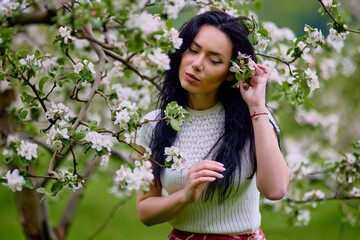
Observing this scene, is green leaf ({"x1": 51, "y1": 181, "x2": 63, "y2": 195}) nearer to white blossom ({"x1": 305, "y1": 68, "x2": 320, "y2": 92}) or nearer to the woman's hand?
the woman's hand

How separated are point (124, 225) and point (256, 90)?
4.94 m

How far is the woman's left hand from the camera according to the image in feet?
6.07

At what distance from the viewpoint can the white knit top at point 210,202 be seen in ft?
6.36

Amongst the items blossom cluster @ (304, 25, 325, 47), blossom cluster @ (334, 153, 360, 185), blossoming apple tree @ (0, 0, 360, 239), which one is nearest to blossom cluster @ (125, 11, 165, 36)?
blossoming apple tree @ (0, 0, 360, 239)

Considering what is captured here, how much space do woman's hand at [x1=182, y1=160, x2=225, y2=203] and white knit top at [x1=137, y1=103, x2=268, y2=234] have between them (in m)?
0.17

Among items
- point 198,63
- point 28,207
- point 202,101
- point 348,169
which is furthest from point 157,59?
point 28,207

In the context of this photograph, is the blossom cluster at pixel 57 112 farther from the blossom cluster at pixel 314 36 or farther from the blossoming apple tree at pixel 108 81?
the blossom cluster at pixel 314 36

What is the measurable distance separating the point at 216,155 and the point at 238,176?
0.13 m

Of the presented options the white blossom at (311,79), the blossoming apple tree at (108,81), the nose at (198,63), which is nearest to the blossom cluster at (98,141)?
the blossoming apple tree at (108,81)

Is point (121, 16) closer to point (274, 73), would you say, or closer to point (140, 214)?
point (140, 214)

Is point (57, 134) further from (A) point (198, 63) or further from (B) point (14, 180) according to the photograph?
(A) point (198, 63)

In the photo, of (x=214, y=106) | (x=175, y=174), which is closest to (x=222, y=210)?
(x=175, y=174)

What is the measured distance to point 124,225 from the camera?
20.9 feet

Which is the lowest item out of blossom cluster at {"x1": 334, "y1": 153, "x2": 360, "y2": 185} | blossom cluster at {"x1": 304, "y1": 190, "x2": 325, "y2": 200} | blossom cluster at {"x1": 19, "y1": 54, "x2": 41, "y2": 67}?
blossom cluster at {"x1": 304, "y1": 190, "x2": 325, "y2": 200}
